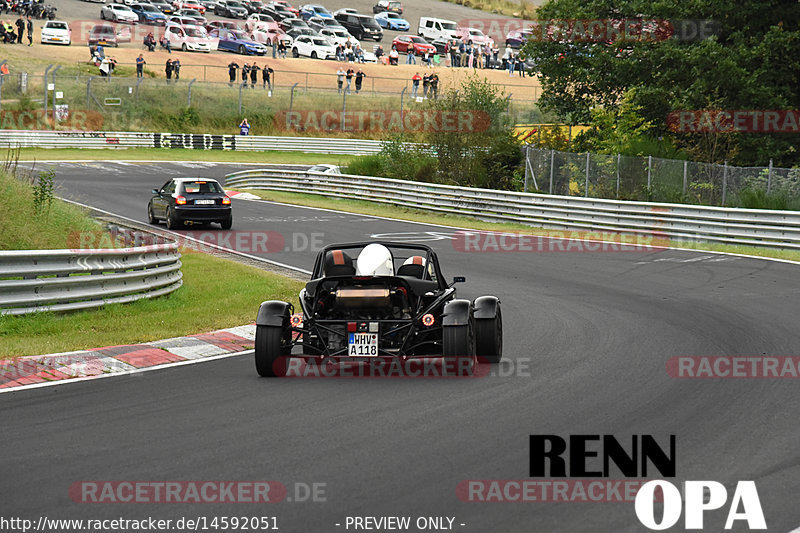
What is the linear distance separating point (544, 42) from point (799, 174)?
13555mm

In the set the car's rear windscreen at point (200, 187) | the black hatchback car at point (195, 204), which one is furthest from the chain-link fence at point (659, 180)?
the car's rear windscreen at point (200, 187)

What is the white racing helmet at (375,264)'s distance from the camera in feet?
34.8

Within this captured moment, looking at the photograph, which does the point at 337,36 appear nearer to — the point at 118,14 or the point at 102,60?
the point at 118,14

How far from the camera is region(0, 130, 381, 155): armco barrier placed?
51.0m

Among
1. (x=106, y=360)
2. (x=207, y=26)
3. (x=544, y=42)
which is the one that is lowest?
(x=106, y=360)

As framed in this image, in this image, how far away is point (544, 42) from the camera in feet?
119

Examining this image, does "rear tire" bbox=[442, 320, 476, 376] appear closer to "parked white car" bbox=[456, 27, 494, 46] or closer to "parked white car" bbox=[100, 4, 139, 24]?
"parked white car" bbox=[100, 4, 139, 24]

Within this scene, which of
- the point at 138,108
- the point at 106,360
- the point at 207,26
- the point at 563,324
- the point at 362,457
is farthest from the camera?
the point at 207,26

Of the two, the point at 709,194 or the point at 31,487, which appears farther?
the point at 709,194

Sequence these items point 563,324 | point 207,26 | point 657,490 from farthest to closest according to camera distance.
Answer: point 207,26
point 563,324
point 657,490

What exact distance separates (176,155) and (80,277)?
1625 inches

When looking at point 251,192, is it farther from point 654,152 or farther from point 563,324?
point 563,324

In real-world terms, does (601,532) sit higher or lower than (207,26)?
lower

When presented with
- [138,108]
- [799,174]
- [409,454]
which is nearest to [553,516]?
[409,454]
